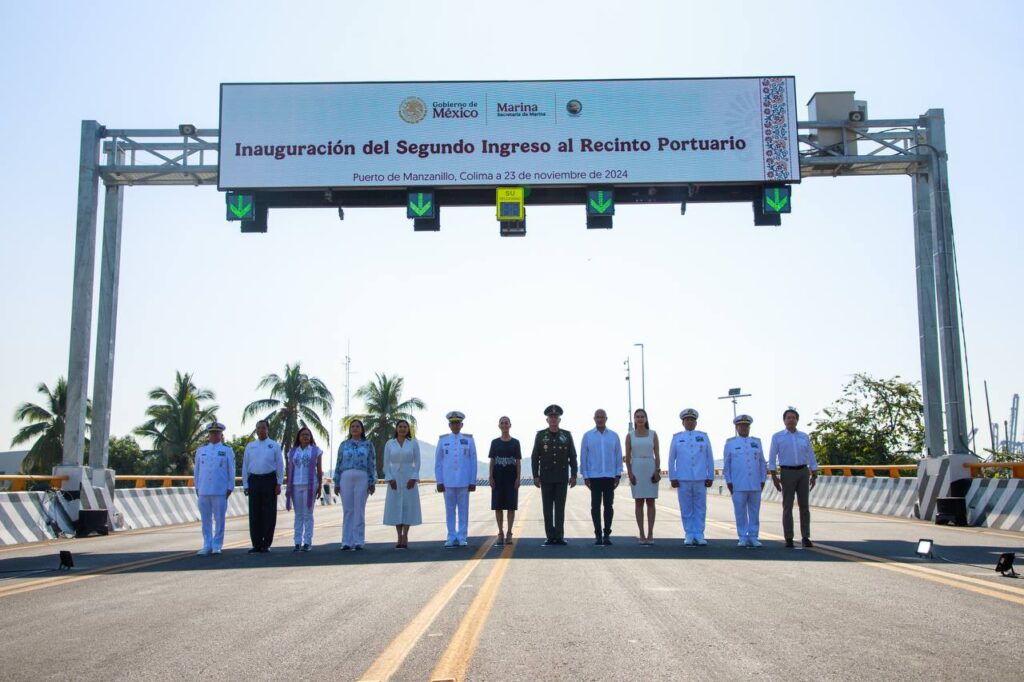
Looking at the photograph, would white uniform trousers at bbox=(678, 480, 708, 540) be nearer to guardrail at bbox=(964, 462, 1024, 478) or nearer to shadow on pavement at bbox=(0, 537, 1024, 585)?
shadow on pavement at bbox=(0, 537, 1024, 585)

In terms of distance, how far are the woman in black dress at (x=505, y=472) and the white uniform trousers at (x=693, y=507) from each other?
2.29m

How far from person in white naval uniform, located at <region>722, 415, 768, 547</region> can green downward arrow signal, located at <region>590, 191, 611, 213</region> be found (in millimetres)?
7276

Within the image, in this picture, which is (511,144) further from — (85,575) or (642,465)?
(85,575)

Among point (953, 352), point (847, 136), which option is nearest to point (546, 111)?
point (847, 136)

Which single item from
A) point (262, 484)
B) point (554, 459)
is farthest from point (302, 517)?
point (554, 459)

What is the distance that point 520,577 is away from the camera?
30.6ft

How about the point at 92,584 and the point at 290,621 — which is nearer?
the point at 290,621

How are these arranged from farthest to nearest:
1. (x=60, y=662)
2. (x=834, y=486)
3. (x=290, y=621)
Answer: (x=834, y=486), (x=290, y=621), (x=60, y=662)

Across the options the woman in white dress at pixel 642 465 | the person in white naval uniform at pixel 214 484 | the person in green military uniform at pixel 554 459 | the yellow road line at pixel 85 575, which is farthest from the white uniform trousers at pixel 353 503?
the woman in white dress at pixel 642 465

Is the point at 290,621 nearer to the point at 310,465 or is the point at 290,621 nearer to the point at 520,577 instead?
the point at 520,577

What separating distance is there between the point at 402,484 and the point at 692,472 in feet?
13.2

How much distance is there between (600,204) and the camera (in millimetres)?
20078

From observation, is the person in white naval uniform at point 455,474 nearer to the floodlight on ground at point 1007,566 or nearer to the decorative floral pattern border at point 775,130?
the floodlight on ground at point 1007,566

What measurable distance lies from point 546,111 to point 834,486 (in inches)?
497
